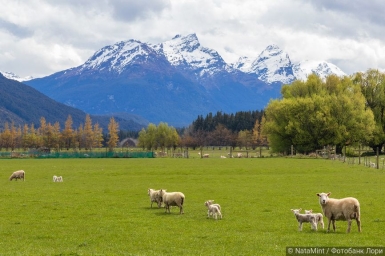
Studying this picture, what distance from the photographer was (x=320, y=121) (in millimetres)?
103875

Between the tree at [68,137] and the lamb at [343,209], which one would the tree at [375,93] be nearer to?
the lamb at [343,209]

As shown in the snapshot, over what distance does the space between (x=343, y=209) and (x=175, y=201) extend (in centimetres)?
984

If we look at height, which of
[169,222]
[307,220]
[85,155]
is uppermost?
[85,155]

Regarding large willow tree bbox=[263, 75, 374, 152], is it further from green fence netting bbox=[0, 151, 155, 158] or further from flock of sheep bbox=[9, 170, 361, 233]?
flock of sheep bbox=[9, 170, 361, 233]

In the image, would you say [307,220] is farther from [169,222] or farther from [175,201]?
[175,201]

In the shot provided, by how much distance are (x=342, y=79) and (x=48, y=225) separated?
338 feet

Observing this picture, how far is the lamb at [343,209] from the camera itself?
760 inches

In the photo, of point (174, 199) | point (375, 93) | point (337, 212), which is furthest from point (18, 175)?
point (375, 93)

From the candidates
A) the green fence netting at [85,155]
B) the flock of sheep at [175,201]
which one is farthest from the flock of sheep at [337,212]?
the green fence netting at [85,155]

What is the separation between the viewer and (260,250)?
17.4 m

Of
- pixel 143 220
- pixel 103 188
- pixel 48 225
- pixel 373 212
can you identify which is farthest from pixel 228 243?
pixel 103 188

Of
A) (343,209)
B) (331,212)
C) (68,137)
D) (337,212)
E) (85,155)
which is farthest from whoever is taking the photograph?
(68,137)

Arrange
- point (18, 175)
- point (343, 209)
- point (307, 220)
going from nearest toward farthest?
1. point (343, 209)
2. point (307, 220)
3. point (18, 175)

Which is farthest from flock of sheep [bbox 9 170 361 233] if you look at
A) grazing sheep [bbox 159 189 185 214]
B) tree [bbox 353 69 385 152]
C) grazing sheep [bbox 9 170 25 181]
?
tree [bbox 353 69 385 152]
